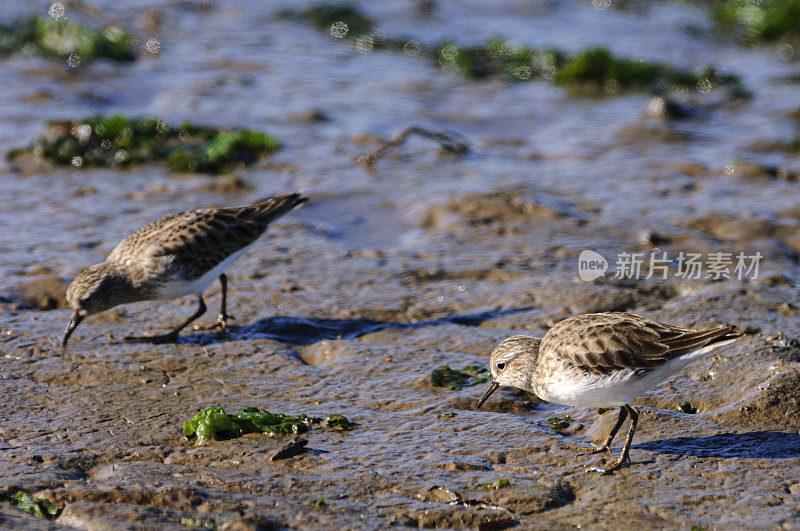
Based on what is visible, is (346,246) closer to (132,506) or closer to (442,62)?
(132,506)

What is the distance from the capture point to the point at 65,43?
16344 mm

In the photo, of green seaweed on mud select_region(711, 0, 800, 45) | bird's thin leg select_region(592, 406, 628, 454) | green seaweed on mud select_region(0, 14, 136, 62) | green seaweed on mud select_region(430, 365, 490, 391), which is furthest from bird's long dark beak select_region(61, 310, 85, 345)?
green seaweed on mud select_region(711, 0, 800, 45)

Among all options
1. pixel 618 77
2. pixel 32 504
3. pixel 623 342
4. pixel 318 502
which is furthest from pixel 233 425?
pixel 618 77

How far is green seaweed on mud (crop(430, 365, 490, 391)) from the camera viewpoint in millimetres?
7078

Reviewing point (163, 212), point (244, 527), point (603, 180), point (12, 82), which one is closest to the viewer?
point (244, 527)

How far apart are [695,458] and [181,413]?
348cm

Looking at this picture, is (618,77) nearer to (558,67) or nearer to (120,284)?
(558,67)

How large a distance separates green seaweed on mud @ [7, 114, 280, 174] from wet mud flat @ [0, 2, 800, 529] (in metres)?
0.29

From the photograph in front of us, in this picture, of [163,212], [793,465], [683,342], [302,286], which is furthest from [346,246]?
[793,465]

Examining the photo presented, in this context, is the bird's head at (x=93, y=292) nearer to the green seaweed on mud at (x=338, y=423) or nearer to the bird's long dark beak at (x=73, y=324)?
the bird's long dark beak at (x=73, y=324)

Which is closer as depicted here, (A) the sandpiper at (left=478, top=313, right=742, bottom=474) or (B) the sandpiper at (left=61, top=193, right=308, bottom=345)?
(A) the sandpiper at (left=478, top=313, right=742, bottom=474)

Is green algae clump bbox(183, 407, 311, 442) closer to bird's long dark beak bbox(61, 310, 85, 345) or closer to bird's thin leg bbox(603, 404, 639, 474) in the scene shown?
bird's long dark beak bbox(61, 310, 85, 345)

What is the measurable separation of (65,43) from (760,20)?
13034 mm

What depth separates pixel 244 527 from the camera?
496 centimetres
